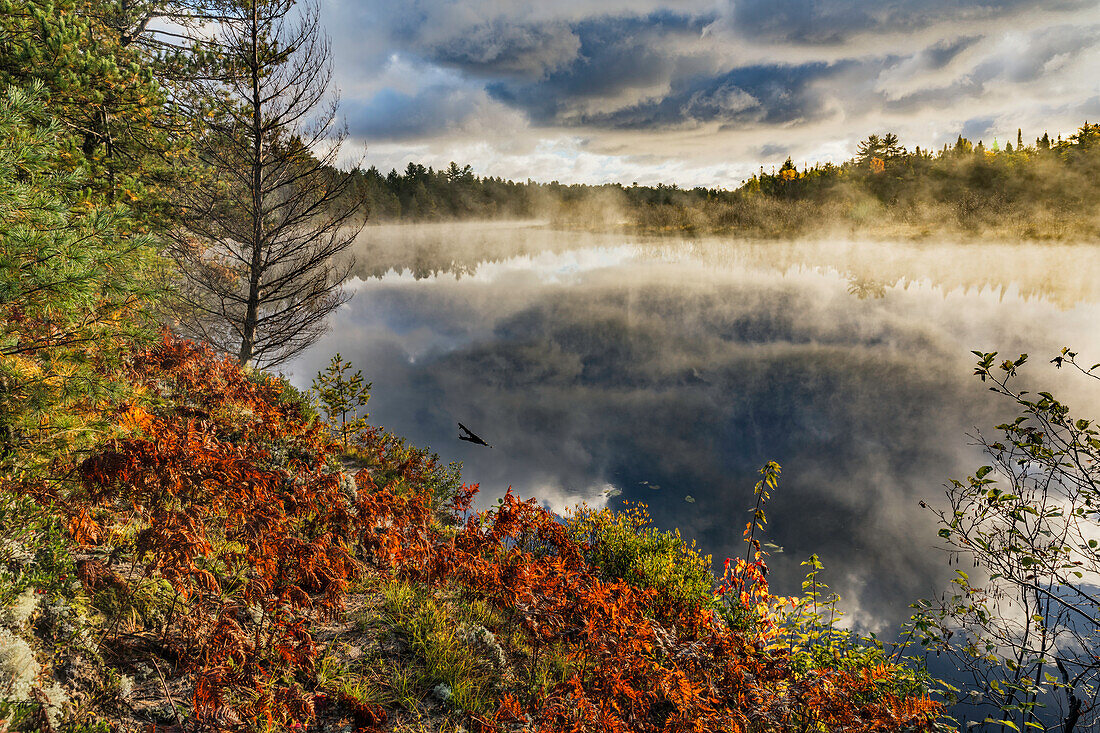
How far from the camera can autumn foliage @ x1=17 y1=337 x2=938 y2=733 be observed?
12.2 feet

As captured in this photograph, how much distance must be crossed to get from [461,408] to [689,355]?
35.5ft

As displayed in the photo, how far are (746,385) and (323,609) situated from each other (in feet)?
54.9

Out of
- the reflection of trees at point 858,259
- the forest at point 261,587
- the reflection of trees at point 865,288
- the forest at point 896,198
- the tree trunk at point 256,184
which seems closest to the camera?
the forest at point 261,587

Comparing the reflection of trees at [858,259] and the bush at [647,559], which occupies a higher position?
the reflection of trees at [858,259]

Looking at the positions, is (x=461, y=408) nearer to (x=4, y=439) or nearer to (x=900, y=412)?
(x=4, y=439)

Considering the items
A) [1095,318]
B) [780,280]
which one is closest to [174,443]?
[1095,318]

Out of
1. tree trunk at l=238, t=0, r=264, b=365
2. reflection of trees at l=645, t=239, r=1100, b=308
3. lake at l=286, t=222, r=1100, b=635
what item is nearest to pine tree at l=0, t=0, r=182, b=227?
tree trunk at l=238, t=0, r=264, b=365

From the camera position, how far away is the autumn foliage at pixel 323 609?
3721mm

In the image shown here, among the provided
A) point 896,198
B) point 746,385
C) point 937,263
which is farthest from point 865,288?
point 896,198

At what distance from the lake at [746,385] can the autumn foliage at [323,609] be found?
5.14 metres

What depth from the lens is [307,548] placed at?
4.60 m

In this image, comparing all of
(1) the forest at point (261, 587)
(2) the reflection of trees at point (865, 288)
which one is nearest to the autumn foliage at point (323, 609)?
(1) the forest at point (261, 587)

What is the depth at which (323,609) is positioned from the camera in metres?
4.48

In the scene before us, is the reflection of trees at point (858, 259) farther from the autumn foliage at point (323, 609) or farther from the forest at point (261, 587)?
the autumn foliage at point (323, 609)
